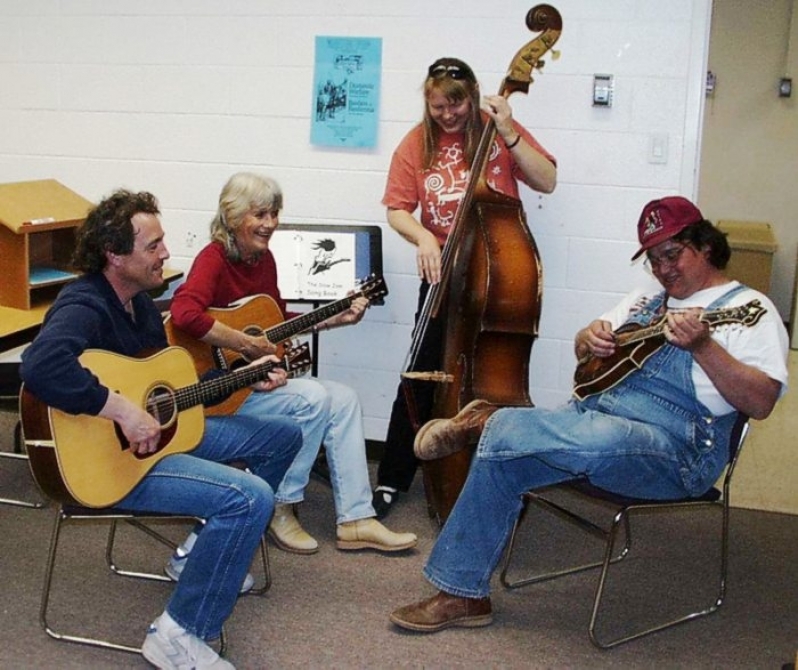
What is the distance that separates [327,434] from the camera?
10.1ft

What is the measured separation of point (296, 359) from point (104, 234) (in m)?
0.79

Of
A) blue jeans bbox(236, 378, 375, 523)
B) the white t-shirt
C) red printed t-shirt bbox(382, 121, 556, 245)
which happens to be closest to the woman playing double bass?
red printed t-shirt bbox(382, 121, 556, 245)

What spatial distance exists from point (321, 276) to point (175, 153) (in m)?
0.84

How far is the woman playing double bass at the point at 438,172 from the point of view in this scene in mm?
3023

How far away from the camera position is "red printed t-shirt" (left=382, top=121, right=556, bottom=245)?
3168mm

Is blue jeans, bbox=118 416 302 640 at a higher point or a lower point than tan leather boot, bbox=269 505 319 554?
higher

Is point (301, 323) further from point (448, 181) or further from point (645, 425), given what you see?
point (645, 425)

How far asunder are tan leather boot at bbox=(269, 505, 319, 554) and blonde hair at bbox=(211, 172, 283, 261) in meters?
0.77

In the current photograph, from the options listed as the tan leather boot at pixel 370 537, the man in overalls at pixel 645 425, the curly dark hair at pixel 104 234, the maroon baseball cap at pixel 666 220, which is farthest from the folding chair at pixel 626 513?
the curly dark hair at pixel 104 234

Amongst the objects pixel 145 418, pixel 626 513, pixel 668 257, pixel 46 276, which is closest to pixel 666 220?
pixel 668 257

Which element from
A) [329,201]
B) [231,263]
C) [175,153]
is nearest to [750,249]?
[329,201]

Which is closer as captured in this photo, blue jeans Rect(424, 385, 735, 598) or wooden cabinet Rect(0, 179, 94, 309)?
blue jeans Rect(424, 385, 735, 598)

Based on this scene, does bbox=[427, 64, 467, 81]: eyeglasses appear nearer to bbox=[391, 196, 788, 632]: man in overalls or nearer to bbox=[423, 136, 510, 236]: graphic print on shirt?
bbox=[423, 136, 510, 236]: graphic print on shirt

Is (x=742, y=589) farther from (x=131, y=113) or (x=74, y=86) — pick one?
(x=74, y=86)
